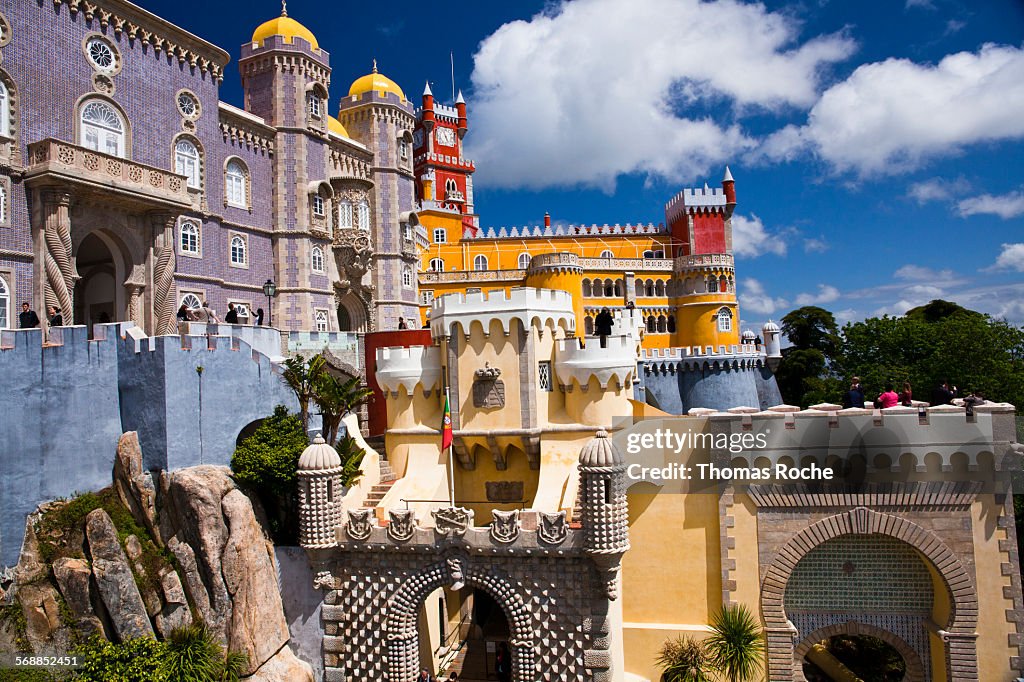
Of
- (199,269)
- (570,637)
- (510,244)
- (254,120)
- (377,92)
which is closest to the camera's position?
(570,637)

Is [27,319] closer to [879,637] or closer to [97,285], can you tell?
[97,285]

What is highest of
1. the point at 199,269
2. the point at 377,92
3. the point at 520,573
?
the point at 377,92

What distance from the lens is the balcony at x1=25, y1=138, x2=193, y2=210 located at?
26.8 m

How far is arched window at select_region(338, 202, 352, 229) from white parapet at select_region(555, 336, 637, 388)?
1829 cm

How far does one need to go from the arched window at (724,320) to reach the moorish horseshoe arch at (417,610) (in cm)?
4470

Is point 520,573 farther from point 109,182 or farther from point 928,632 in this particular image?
point 109,182

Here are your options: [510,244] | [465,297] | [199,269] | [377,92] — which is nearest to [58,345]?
[199,269]

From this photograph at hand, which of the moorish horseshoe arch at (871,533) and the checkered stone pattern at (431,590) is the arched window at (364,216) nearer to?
the checkered stone pattern at (431,590)

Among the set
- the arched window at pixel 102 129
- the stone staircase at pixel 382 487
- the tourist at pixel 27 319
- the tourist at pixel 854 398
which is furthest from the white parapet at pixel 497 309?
the arched window at pixel 102 129

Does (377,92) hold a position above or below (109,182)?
above

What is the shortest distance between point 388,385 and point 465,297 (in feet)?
15.8

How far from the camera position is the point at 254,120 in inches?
1465

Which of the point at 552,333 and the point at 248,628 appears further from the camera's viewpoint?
the point at 552,333

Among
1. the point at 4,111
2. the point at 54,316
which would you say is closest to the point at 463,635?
the point at 54,316
